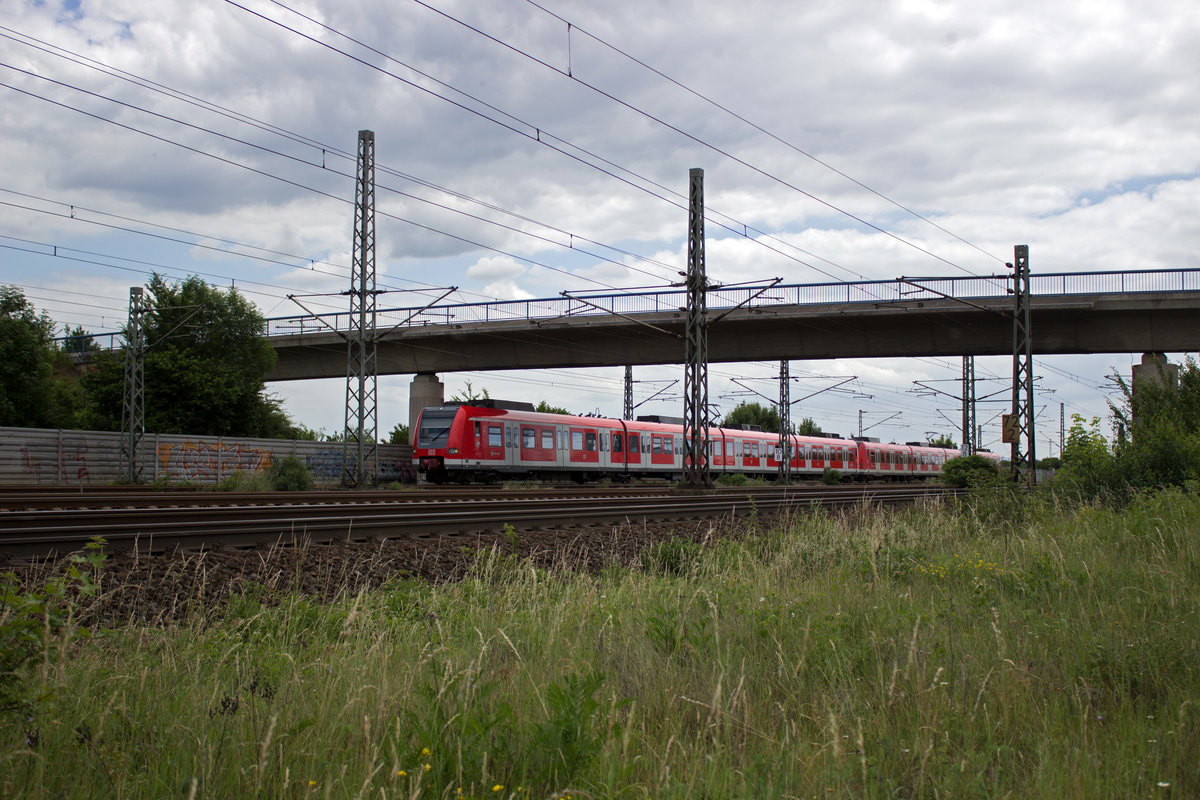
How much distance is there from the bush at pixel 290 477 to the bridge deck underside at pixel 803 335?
466 inches

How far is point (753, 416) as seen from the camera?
327 feet

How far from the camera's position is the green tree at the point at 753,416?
96500 mm

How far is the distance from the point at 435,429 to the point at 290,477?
213 inches

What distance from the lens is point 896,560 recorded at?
855 centimetres

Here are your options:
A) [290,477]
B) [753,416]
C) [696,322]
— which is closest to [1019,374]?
[696,322]

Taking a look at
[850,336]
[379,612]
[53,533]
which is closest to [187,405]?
[850,336]

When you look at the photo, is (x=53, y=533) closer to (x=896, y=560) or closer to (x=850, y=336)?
(x=896, y=560)

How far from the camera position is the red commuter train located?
31.0 m

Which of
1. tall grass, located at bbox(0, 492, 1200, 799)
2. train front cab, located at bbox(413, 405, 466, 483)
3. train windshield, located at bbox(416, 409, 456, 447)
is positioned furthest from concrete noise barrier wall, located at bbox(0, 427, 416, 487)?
tall grass, located at bbox(0, 492, 1200, 799)

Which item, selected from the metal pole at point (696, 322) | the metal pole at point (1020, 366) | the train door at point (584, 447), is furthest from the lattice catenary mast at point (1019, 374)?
the train door at point (584, 447)

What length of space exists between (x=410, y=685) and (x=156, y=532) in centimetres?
629

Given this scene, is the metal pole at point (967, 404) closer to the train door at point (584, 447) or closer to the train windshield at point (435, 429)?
the train door at point (584, 447)

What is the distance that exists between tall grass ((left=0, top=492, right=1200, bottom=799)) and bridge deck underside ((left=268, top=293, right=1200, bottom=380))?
956 inches

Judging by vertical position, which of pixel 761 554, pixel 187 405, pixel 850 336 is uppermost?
pixel 850 336
